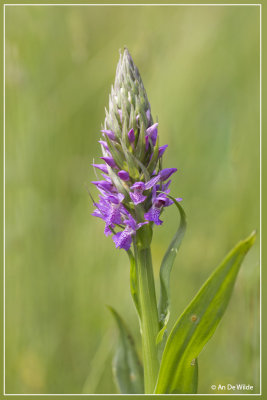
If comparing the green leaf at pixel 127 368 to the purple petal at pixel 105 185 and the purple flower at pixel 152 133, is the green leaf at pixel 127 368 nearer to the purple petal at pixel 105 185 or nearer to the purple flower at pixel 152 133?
the purple petal at pixel 105 185

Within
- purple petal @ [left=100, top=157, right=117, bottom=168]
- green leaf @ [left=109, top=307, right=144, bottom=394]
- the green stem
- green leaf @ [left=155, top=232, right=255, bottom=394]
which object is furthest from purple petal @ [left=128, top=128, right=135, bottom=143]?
green leaf @ [left=109, top=307, right=144, bottom=394]

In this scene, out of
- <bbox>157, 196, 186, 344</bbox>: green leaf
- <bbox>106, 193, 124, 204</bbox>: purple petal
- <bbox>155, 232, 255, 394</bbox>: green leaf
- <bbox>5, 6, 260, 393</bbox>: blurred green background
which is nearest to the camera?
<bbox>155, 232, 255, 394</bbox>: green leaf

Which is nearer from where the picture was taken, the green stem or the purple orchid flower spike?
the purple orchid flower spike

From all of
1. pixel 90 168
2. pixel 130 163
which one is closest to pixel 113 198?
pixel 130 163

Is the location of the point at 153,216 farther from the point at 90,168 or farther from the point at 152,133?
the point at 90,168

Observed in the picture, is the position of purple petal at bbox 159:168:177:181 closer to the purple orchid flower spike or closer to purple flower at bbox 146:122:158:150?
the purple orchid flower spike

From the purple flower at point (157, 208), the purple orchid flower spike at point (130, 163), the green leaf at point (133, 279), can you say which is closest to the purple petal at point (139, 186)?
the purple orchid flower spike at point (130, 163)
